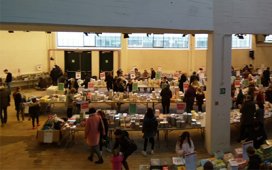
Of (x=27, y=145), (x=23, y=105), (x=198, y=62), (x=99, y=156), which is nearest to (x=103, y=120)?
(x=99, y=156)

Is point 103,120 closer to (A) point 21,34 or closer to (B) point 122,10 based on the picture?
(B) point 122,10

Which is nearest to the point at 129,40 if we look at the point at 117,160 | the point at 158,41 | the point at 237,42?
the point at 158,41

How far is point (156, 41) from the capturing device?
25.8 m

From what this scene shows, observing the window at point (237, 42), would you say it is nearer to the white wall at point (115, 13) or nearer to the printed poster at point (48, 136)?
the white wall at point (115, 13)

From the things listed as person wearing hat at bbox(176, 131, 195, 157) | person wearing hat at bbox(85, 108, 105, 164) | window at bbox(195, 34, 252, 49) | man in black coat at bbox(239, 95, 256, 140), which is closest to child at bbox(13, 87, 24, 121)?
person wearing hat at bbox(85, 108, 105, 164)

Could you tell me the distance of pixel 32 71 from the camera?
23.7 m

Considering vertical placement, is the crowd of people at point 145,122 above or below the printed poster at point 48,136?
above

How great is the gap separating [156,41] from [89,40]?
4.35m

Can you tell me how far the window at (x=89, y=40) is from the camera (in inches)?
987

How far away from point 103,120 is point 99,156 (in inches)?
41.5

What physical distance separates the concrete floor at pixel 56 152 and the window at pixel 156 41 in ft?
41.0

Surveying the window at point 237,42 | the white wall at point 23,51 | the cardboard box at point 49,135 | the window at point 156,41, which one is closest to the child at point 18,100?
the cardboard box at point 49,135

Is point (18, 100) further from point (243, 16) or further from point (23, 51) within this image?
point (243, 16)

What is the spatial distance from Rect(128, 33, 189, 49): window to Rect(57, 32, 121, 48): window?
39.1 inches
